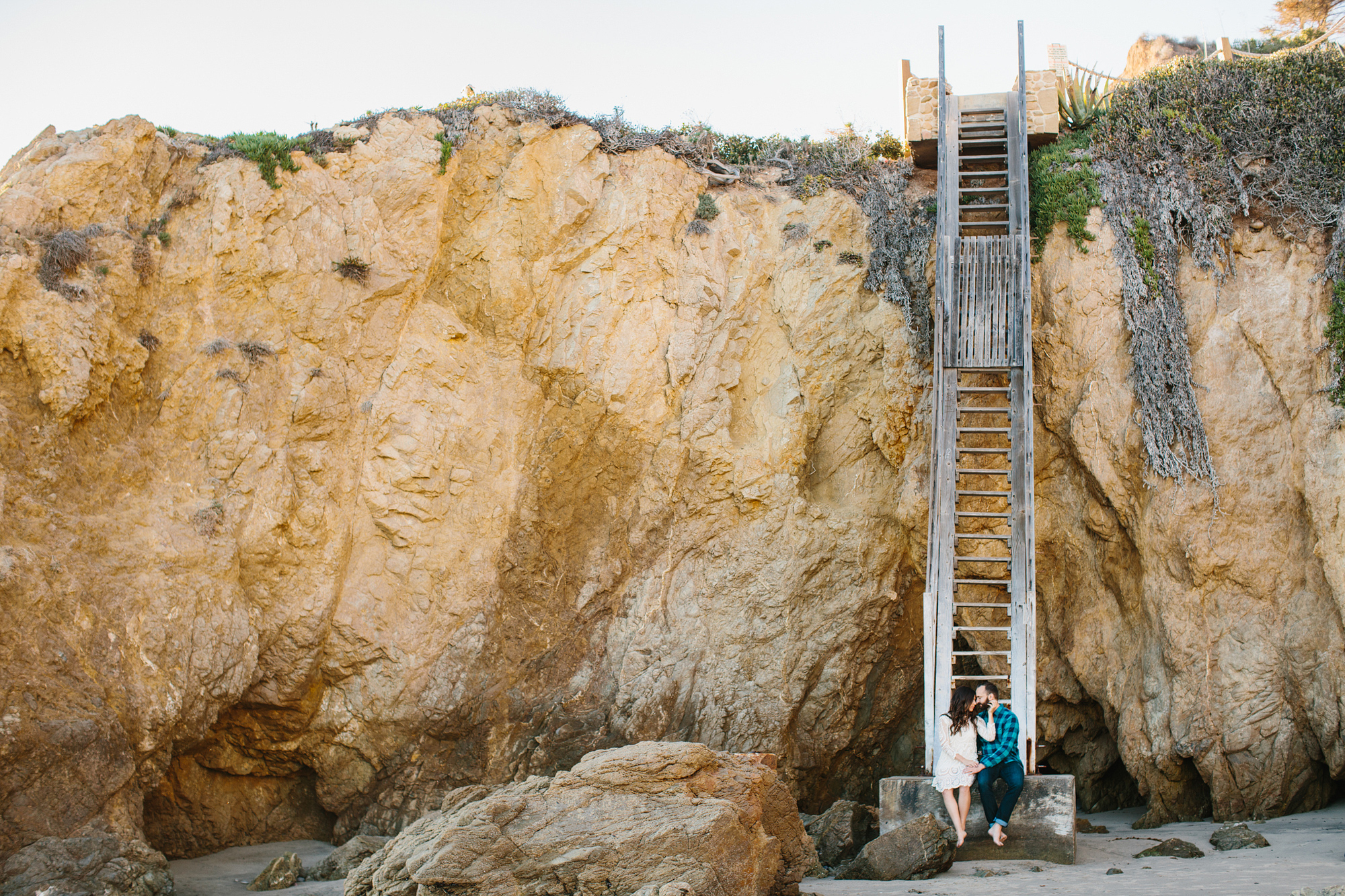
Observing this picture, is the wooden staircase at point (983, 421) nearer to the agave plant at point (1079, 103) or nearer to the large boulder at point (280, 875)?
the agave plant at point (1079, 103)

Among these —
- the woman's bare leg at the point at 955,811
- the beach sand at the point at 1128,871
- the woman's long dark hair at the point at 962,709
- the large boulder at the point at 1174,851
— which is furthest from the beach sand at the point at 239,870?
the large boulder at the point at 1174,851

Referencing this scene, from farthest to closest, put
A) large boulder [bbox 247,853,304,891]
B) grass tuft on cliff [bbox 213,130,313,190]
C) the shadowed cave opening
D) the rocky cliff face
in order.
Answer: grass tuft on cliff [bbox 213,130,313,190] < the shadowed cave opening < the rocky cliff face < large boulder [bbox 247,853,304,891]

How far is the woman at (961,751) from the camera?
7066mm

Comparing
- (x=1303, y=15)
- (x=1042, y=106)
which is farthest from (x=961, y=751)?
(x=1303, y=15)

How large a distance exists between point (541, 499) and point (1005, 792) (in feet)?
16.9

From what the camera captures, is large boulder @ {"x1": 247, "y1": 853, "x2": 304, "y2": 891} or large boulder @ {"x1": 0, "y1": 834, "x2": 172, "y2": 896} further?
large boulder @ {"x1": 247, "y1": 853, "x2": 304, "y2": 891}

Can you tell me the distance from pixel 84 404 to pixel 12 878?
3.76 metres

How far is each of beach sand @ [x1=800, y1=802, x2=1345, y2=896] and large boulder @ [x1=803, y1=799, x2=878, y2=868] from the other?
1.03m

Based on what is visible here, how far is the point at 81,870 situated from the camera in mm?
6984

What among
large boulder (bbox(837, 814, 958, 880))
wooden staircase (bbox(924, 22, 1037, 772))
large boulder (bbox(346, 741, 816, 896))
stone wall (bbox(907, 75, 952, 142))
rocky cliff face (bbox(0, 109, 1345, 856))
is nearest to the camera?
large boulder (bbox(346, 741, 816, 896))

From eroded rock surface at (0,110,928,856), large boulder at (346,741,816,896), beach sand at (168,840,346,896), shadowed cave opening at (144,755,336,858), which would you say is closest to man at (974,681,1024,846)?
large boulder at (346,741,816,896)

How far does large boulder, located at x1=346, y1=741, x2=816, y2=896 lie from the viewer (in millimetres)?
5398

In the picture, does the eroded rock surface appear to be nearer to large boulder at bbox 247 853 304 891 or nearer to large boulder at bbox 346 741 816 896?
large boulder at bbox 247 853 304 891

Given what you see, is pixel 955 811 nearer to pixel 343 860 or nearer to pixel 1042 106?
pixel 343 860
